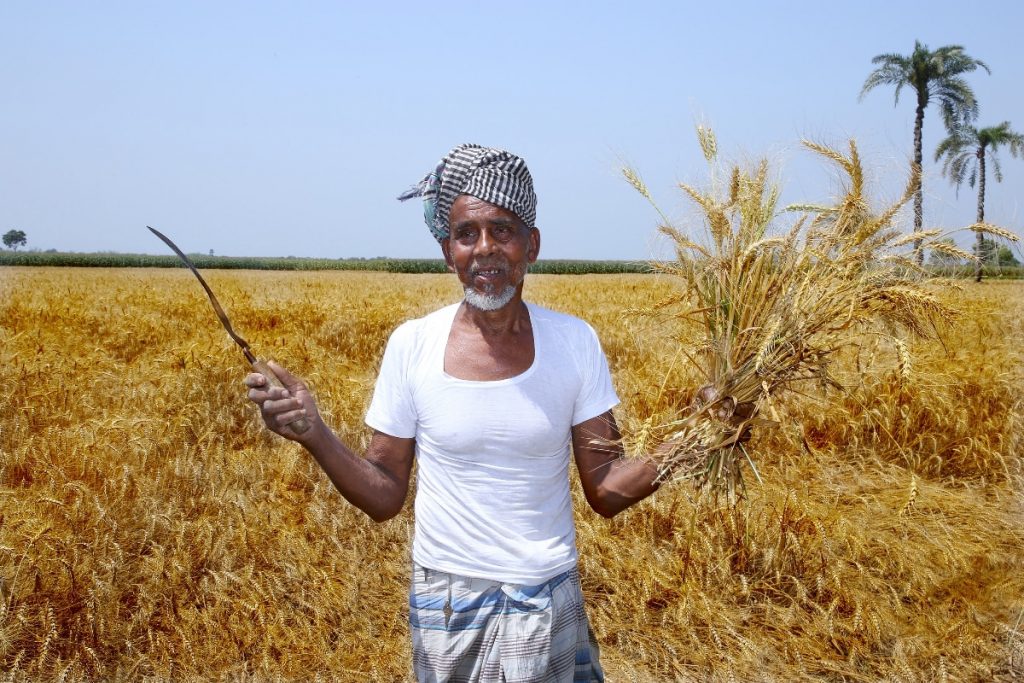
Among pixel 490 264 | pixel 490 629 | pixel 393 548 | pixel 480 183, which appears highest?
pixel 480 183

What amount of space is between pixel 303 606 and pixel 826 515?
2.54 metres

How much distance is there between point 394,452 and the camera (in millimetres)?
1755

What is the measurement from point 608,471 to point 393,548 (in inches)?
85.2

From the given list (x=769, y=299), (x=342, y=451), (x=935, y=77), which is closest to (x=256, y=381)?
(x=342, y=451)

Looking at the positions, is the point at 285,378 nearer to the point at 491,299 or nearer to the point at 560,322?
the point at 491,299

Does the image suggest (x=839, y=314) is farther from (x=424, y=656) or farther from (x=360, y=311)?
(x=360, y=311)

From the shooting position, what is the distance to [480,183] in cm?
164

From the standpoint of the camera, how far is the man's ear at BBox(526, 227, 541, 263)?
177 centimetres

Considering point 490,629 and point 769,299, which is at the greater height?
point 769,299

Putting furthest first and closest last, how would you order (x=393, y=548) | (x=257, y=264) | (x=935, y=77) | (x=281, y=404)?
(x=257, y=264), (x=935, y=77), (x=393, y=548), (x=281, y=404)

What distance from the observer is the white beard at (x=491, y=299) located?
1.66m

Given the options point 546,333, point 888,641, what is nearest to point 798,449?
point 888,641

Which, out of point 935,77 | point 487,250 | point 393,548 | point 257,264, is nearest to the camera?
Answer: point 487,250

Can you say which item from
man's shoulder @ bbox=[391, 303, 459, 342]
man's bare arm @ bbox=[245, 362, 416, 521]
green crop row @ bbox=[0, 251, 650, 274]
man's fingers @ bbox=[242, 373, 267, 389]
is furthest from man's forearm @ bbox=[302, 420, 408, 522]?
green crop row @ bbox=[0, 251, 650, 274]
